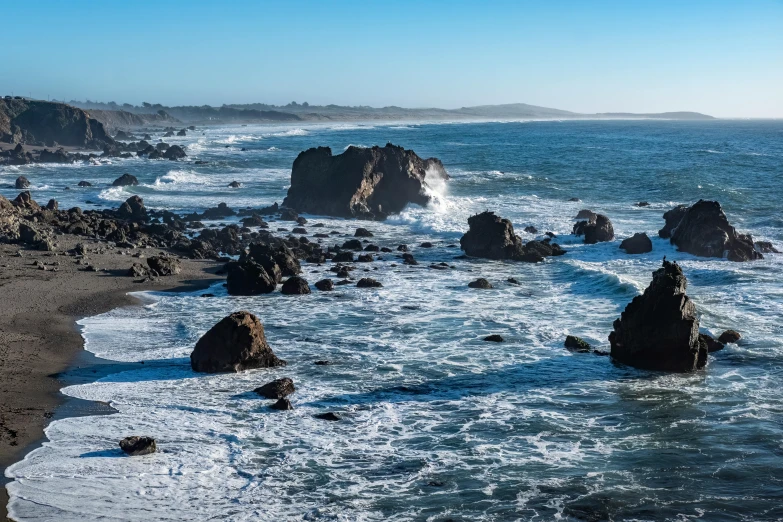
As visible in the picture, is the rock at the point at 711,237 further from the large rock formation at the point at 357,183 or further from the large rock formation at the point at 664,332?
the large rock formation at the point at 357,183

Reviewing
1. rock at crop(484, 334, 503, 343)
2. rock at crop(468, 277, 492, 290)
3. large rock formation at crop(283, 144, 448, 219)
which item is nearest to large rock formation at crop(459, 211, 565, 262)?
rock at crop(468, 277, 492, 290)

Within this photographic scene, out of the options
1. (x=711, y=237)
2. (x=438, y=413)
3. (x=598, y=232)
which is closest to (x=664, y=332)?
(x=438, y=413)

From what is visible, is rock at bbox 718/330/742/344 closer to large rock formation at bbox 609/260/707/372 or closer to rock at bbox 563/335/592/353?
large rock formation at bbox 609/260/707/372

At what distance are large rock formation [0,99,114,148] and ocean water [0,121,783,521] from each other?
275 ft

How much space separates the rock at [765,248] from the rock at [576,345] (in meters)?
18.3

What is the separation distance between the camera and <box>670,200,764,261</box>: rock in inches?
→ 1437

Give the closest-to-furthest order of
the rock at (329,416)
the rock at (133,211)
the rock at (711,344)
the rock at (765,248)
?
the rock at (329,416)
the rock at (711,344)
the rock at (765,248)
the rock at (133,211)

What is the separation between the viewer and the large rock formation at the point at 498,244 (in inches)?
1505

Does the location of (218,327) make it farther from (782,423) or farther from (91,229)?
(91,229)

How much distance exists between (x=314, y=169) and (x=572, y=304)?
2815cm

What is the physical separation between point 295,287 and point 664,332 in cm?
1448

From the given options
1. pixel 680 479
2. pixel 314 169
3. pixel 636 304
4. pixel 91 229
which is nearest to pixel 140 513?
pixel 680 479

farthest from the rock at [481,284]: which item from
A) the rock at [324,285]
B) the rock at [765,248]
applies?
the rock at [765,248]

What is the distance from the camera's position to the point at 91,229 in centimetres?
4144
